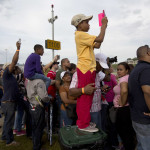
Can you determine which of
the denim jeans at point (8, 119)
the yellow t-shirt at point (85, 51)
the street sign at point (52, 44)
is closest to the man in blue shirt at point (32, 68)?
the denim jeans at point (8, 119)

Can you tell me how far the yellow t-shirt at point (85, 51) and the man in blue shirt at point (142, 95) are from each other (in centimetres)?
65

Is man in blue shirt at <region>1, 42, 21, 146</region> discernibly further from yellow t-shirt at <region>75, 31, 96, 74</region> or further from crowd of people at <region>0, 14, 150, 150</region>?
yellow t-shirt at <region>75, 31, 96, 74</region>

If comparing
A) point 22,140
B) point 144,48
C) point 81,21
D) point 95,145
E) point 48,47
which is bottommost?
point 22,140

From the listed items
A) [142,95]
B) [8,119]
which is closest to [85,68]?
[142,95]

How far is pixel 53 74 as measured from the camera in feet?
14.1

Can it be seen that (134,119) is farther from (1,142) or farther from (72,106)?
(1,142)

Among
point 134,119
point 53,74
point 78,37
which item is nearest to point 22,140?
point 53,74

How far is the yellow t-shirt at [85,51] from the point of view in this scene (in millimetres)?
1646

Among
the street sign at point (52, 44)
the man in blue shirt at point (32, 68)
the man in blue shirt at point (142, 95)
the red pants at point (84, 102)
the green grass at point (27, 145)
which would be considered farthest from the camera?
the street sign at point (52, 44)

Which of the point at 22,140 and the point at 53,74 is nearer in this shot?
the point at 22,140

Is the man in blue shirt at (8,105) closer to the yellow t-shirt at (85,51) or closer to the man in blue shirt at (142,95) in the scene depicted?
the yellow t-shirt at (85,51)

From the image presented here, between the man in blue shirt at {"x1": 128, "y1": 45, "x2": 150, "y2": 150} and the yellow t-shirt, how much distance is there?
65 cm

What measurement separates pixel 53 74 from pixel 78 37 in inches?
108

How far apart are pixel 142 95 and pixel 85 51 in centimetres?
97
